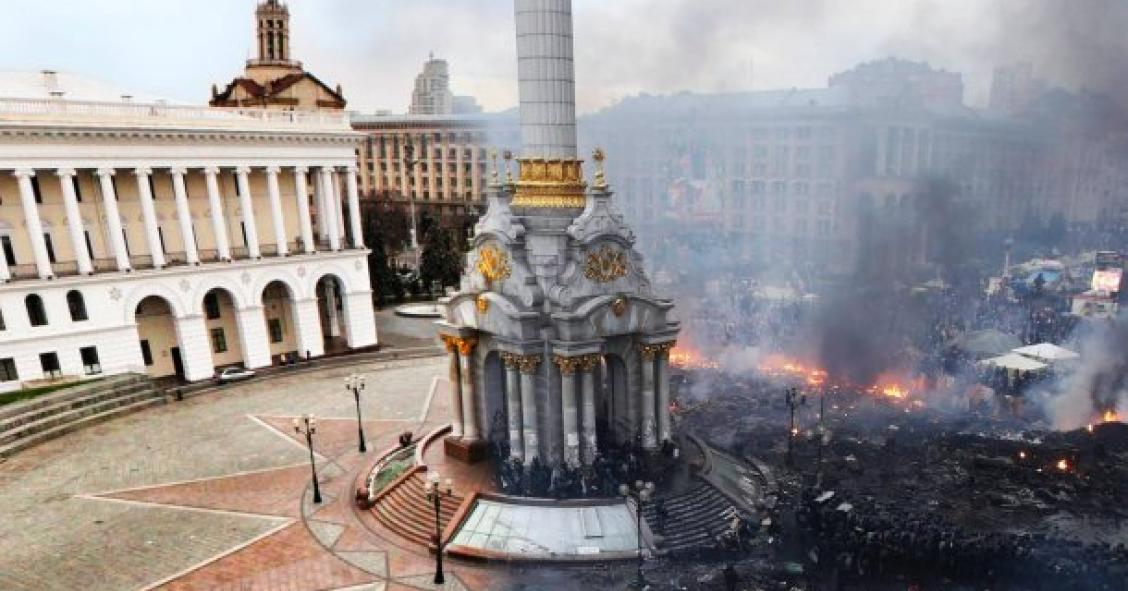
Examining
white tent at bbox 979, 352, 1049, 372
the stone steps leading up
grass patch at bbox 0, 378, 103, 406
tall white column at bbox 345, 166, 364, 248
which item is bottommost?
the stone steps leading up

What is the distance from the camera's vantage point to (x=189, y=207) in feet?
118

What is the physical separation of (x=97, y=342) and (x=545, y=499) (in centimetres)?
2516

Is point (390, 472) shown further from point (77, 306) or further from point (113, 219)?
point (113, 219)

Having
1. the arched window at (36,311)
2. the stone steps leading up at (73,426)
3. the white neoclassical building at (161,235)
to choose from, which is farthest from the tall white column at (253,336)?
the arched window at (36,311)

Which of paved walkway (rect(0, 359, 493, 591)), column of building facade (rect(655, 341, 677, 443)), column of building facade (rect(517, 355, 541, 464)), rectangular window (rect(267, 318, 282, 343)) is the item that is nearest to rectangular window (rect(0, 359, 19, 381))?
paved walkway (rect(0, 359, 493, 591))

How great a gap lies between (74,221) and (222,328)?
28.5ft

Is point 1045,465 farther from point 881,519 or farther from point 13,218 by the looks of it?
point 13,218

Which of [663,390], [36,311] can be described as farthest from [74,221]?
[663,390]

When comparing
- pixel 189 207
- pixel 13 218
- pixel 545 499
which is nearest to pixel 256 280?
pixel 189 207

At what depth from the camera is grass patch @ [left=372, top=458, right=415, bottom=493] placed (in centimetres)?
2260

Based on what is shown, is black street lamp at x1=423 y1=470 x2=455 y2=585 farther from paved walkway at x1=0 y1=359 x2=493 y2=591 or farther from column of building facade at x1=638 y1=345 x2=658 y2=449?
column of building facade at x1=638 y1=345 x2=658 y2=449

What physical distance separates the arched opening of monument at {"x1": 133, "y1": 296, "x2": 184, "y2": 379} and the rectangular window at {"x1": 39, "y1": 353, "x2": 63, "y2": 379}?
134 inches

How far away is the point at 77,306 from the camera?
107 ft

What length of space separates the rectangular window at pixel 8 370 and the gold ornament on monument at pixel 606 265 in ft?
90.4
